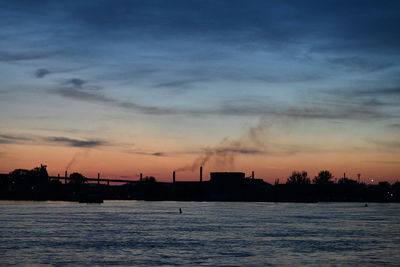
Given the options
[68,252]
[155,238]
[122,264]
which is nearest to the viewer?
[122,264]

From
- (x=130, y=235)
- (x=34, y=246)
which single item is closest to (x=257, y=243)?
(x=130, y=235)

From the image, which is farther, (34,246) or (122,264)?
(34,246)

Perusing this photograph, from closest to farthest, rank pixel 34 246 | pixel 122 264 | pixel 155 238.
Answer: pixel 122 264 < pixel 34 246 < pixel 155 238

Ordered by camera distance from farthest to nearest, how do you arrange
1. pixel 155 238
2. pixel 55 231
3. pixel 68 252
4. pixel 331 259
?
pixel 55 231 → pixel 155 238 → pixel 68 252 → pixel 331 259

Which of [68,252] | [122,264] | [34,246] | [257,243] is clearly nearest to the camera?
[122,264]

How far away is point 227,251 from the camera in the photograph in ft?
188

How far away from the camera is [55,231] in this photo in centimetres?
8306

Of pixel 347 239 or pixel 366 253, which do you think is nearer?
pixel 366 253

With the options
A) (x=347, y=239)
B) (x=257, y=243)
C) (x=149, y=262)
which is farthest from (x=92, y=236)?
(x=347, y=239)

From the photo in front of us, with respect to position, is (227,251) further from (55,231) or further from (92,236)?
(55,231)

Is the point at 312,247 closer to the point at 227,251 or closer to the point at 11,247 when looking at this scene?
the point at 227,251

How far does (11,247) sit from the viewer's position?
59156 millimetres

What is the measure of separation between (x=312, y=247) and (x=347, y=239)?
12975 mm

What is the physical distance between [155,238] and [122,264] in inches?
1011
